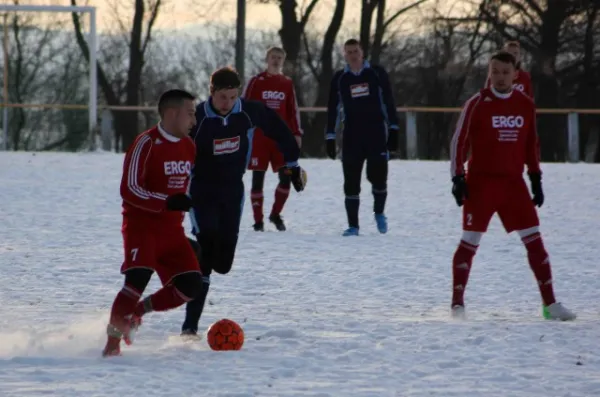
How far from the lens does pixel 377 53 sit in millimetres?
41000

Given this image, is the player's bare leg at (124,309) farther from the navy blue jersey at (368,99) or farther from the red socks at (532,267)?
the navy blue jersey at (368,99)

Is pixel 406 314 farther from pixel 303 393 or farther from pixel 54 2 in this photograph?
pixel 54 2

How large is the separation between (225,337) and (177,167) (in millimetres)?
913

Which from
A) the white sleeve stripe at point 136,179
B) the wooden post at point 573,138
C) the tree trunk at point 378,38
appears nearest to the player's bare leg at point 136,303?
the white sleeve stripe at point 136,179

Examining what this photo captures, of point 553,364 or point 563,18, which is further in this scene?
point 563,18

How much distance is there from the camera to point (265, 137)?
13.6m

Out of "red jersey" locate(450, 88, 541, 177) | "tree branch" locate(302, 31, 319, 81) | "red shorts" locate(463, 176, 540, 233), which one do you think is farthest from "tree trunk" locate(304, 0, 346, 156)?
"red shorts" locate(463, 176, 540, 233)

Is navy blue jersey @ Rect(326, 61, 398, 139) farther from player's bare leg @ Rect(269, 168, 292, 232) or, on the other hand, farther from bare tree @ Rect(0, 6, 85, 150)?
bare tree @ Rect(0, 6, 85, 150)

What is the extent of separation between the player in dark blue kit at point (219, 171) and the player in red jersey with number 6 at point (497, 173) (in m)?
1.47

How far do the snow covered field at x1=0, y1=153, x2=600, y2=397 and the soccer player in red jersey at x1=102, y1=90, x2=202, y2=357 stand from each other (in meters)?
0.27

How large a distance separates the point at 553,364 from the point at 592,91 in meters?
33.5

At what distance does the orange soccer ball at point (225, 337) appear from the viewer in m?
6.79

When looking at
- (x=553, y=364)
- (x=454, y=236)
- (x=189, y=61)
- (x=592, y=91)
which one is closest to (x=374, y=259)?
(x=454, y=236)

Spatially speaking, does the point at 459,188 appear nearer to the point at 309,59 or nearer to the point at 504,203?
the point at 504,203
